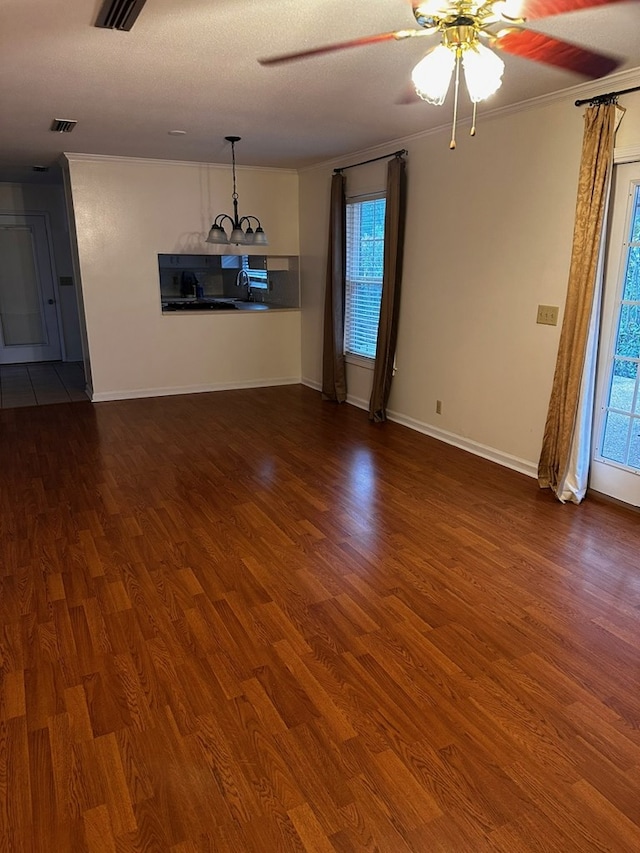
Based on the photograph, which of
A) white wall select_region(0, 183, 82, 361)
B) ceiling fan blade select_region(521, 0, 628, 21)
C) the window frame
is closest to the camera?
ceiling fan blade select_region(521, 0, 628, 21)

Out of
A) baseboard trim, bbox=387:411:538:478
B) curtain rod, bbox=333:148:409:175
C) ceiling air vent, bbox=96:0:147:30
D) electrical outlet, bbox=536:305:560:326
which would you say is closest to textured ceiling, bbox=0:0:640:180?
ceiling air vent, bbox=96:0:147:30

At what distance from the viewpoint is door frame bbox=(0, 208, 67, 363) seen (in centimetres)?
841

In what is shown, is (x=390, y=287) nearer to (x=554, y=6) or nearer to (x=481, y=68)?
(x=554, y=6)

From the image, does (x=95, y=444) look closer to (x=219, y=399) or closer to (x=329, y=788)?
(x=219, y=399)

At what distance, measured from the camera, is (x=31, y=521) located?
11.7ft

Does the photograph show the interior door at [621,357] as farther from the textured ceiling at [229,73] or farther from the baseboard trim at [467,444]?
the textured ceiling at [229,73]

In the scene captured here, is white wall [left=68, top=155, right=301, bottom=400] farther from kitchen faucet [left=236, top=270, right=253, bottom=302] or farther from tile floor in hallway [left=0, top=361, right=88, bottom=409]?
kitchen faucet [left=236, top=270, right=253, bottom=302]

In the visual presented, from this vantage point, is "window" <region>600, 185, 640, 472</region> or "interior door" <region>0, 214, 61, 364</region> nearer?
"window" <region>600, 185, 640, 472</region>

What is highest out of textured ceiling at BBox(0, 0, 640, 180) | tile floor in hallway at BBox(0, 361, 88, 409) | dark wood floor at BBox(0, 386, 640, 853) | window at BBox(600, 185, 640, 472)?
textured ceiling at BBox(0, 0, 640, 180)

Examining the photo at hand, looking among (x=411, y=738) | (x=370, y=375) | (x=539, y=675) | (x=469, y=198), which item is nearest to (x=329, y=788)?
(x=411, y=738)

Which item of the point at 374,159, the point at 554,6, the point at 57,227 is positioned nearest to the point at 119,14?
the point at 554,6

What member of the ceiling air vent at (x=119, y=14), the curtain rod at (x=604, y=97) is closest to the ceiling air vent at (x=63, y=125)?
the ceiling air vent at (x=119, y=14)

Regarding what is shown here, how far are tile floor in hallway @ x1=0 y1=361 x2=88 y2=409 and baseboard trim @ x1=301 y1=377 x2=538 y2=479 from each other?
11.7ft

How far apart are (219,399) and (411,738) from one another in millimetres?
5167
